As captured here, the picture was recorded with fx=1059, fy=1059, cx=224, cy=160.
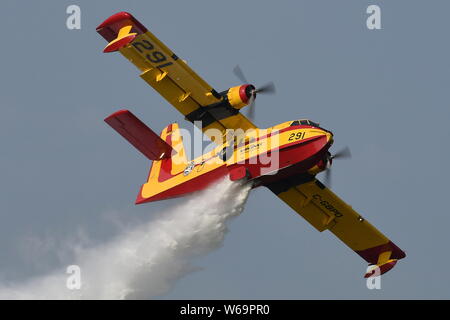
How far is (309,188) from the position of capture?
36.7m

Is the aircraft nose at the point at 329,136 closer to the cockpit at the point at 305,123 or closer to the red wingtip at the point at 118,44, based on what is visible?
the cockpit at the point at 305,123

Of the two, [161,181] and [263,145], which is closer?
[263,145]

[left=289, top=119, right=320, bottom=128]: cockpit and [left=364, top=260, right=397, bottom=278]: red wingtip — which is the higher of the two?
[left=289, top=119, right=320, bottom=128]: cockpit

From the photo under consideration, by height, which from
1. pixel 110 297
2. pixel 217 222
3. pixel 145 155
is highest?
pixel 145 155

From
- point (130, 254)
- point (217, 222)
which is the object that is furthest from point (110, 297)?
point (217, 222)

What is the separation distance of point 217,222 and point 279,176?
9.12 feet

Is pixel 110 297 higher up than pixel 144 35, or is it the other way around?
pixel 144 35

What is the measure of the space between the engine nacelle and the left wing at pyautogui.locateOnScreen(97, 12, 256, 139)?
0.43 m

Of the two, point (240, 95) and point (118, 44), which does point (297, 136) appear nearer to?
point (240, 95)

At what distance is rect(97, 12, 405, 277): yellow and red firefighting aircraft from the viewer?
1314 inches

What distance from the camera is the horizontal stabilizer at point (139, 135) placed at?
35094 mm

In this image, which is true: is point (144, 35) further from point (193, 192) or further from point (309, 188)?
point (309, 188)

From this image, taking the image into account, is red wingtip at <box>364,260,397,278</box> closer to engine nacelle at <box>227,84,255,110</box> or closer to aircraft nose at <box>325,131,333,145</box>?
aircraft nose at <box>325,131,333,145</box>

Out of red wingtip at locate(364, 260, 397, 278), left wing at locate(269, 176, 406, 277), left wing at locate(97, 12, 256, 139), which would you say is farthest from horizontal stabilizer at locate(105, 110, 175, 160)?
red wingtip at locate(364, 260, 397, 278)
